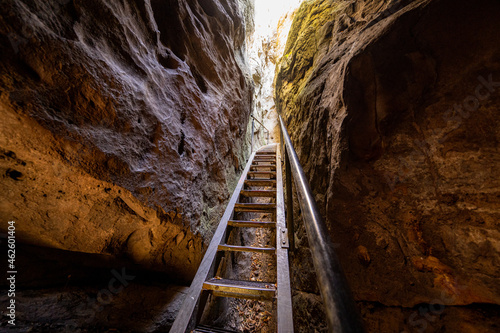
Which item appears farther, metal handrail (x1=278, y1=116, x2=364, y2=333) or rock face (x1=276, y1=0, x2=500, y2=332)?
rock face (x1=276, y1=0, x2=500, y2=332)

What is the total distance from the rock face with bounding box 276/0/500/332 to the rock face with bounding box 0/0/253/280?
213cm

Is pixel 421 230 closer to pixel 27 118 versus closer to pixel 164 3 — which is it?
pixel 27 118

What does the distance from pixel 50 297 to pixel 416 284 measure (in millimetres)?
3868

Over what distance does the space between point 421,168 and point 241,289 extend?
6.72 ft

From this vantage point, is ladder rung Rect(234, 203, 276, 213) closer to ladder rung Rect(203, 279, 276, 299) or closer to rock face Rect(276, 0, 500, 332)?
rock face Rect(276, 0, 500, 332)

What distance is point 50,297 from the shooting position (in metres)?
2.06

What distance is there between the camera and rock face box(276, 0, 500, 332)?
1.38 m

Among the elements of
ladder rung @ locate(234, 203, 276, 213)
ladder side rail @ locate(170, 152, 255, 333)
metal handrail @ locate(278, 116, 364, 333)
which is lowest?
ladder side rail @ locate(170, 152, 255, 333)

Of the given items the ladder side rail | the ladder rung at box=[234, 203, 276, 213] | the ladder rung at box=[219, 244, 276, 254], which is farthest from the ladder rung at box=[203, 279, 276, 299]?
the ladder rung at box=[234, 203, 276, 213]

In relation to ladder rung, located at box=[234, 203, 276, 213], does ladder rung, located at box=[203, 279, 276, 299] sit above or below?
below

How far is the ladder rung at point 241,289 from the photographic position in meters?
1.60

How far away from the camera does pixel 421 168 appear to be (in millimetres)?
1690

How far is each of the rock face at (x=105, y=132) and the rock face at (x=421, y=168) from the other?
84.0 inches

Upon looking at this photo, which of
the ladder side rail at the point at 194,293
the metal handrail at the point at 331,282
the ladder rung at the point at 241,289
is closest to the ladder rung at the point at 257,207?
the ladder side rail at the point at 194,293
